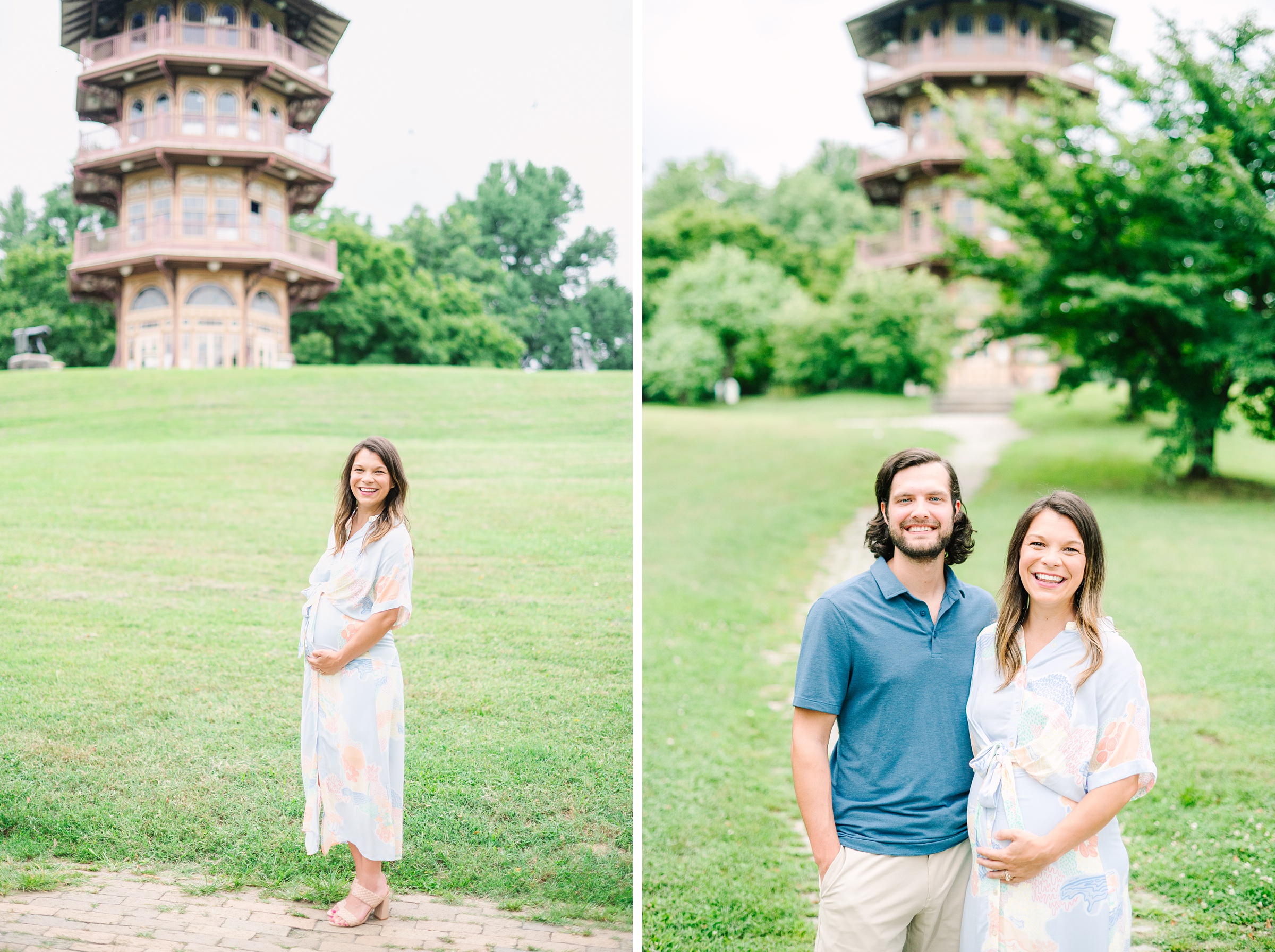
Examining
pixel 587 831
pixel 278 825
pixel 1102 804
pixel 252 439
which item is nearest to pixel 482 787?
pixel 587 831

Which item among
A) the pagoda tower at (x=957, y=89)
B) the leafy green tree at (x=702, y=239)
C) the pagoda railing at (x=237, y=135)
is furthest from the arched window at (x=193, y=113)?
the leafy green tree at (x=702, y=239)

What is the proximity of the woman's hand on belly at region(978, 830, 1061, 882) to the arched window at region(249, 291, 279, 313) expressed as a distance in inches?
280

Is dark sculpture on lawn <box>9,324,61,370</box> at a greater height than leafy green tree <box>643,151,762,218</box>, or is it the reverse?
leafy green tree <box>643,151,762,218</box>

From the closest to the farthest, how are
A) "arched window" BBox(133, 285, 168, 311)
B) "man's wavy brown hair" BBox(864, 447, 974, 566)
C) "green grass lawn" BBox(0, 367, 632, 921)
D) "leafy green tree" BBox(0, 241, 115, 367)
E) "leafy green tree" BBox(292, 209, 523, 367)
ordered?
1. "man's wavy brown hair" BBox(864, 447, 974, 566)
2. "green grass lawn" BBox(0, 367, 632, 921)
3. "leafy green tree" BBox(0, 241, 115, 367)
4. "arched window" BBox(133, 285, 168, 311)
5. "leafy green tree" BBox(292, 209, 523, 367)

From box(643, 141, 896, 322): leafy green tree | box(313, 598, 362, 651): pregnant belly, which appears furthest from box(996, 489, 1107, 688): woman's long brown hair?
box(643, 141, 896, 322): leafy green tree

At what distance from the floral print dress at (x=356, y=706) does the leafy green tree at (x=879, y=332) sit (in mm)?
17689

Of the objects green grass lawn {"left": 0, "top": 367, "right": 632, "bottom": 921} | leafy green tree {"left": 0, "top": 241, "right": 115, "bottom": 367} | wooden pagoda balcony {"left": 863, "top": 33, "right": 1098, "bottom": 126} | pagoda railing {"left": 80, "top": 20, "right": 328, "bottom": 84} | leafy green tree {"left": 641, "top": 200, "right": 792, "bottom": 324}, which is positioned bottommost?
green grass lawn {"left": 0, "top": 367, "right": 632, "bottom": 921}

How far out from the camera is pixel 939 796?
2.51 m

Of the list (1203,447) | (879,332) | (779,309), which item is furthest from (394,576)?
(779,309)

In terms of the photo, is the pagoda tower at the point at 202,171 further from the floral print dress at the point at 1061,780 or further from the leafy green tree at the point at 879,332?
the leafy green tree at the point at 879,332

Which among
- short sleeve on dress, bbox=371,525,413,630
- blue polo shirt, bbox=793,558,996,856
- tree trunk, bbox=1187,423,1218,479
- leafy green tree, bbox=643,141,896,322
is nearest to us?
blue polo shirt, bbox=793,558,996,856

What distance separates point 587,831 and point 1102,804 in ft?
9.83

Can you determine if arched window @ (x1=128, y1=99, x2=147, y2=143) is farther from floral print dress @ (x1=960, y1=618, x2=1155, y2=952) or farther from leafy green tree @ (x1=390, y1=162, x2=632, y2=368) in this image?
floral print dress @ (x1=960, y1=618, x2=1155, y2=952)

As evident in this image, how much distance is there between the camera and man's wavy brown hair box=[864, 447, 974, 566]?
8.55ft
